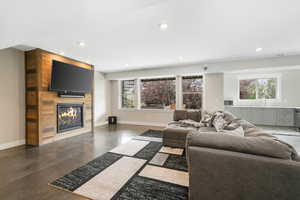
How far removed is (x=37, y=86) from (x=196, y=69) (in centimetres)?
502

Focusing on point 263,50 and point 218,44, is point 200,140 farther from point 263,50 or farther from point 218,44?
point 263,50

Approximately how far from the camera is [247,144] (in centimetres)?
128

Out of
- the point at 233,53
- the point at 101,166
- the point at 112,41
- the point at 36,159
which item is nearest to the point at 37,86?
the point at 36,159

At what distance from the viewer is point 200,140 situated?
1.43 metres

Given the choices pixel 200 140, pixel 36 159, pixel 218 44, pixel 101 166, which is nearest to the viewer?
pixel 200 140

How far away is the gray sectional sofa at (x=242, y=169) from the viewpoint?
3.68 feet

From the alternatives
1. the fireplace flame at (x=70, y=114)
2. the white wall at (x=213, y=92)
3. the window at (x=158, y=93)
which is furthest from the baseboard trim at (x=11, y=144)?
the white wall at (x=213, y=92)

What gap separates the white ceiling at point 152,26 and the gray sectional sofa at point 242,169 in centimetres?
172

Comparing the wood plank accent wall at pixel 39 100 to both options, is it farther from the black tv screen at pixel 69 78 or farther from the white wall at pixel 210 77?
the white wall at pixel 210 77

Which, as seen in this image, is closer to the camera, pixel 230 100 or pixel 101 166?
pixel 101 166

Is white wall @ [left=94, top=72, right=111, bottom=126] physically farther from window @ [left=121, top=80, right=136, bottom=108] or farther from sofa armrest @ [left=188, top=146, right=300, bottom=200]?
sofa armrest @ [left=188, top=146, right=300, bottom=200]

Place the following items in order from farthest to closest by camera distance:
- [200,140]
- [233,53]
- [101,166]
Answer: [233,53] → [101,166] → [200,140]

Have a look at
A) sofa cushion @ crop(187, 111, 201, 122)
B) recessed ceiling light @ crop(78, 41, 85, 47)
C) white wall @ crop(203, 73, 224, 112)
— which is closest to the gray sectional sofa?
sofa cushion @ crop(187, 111, 201, 122)

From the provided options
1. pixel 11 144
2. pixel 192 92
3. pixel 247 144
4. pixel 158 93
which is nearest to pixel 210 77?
pixel 192 92
